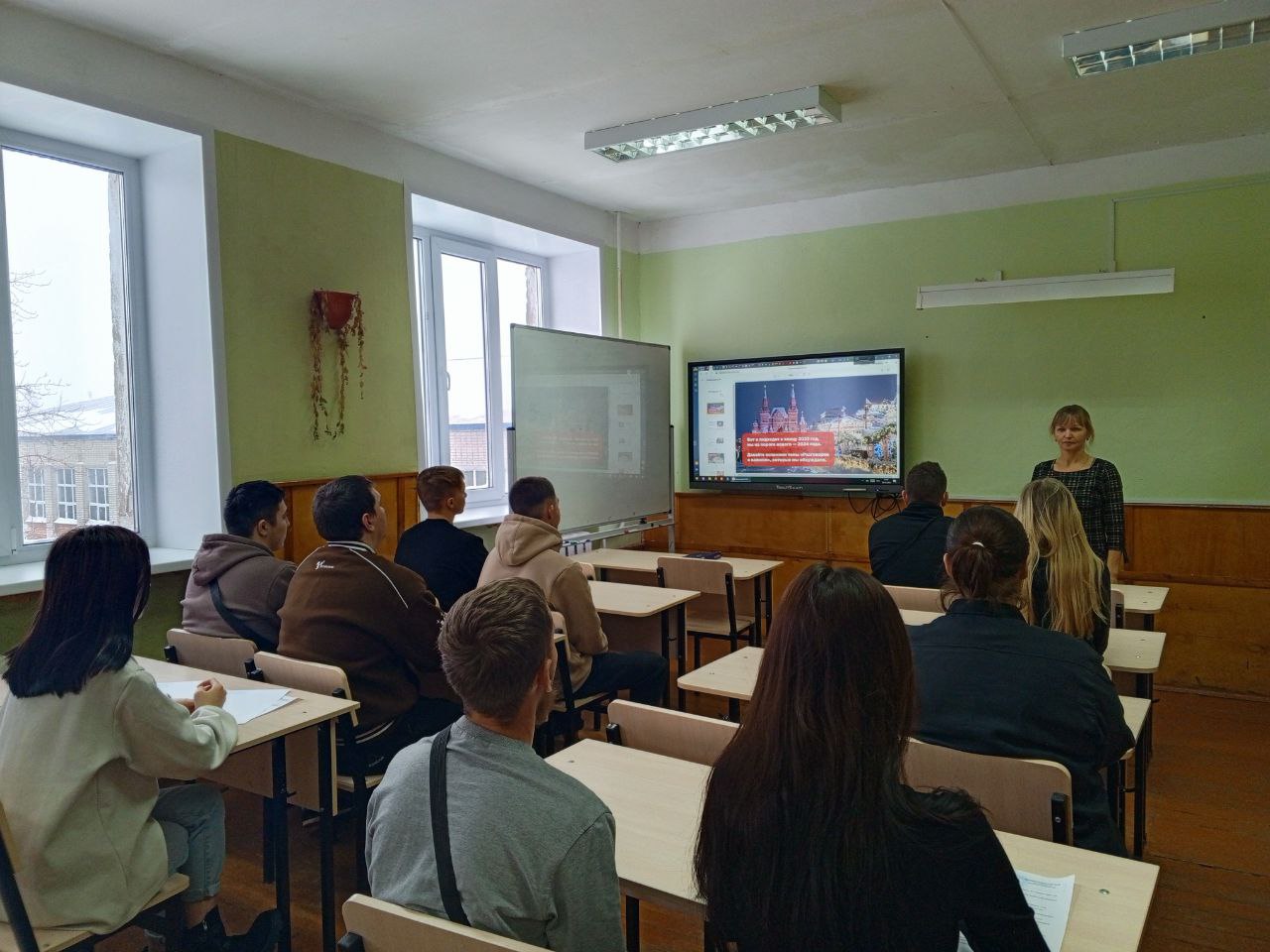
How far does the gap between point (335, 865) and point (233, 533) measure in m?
1.15

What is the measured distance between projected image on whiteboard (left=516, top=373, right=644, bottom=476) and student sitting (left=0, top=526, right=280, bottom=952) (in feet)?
9.69

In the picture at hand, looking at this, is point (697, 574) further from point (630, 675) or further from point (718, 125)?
point (718, 125)

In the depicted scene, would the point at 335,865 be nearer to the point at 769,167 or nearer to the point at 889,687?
the point at 889,687

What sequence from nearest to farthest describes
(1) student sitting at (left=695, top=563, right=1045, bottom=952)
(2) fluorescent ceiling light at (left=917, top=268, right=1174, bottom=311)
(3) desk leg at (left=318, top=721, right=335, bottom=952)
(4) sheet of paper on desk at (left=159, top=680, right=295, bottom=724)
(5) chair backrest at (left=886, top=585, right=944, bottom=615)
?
(1) student sitting at (left=695, top=563, right=1045, bottom=952) < (4) sheet of paper on desk at (left=159, top=680, right=295, bottom=724) < (3) desk leg at (left=318, top=721, right=335, bottom=952) < (5) chair backrest at (left=886, top=585, right=944, bottom=615) < (2) fluorescent ceiling light at (left=917, top=268, right=1174, bottom=311)

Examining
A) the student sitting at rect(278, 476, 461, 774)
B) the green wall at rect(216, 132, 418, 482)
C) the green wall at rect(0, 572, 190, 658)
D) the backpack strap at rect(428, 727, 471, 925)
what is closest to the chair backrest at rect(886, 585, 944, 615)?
the student sitting at rect(278, 476, 461, 774)

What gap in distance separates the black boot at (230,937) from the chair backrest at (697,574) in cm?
242

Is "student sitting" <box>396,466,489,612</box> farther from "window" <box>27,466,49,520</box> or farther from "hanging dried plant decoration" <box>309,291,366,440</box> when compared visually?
"window" <box>27,466,49,520</box>

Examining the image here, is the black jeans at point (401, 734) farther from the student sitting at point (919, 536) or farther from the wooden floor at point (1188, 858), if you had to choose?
the student sitting at point (919, 536)

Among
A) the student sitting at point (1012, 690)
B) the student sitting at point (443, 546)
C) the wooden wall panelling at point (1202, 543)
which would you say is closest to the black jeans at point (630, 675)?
the student sitting at point (443, 546)

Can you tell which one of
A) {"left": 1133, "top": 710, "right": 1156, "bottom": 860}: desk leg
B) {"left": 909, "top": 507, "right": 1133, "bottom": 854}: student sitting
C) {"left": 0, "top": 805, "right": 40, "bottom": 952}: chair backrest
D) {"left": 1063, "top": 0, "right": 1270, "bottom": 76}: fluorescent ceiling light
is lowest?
{"left": 1133, "top": 710, "right": 1156, "bottom": 860}: desk leg

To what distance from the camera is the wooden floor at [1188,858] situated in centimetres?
247

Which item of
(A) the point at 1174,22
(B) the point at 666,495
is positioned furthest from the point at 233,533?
(A) the point at 1174,22

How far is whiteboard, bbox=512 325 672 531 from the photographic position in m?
4.73

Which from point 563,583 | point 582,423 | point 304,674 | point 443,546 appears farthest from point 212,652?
point 582,423
